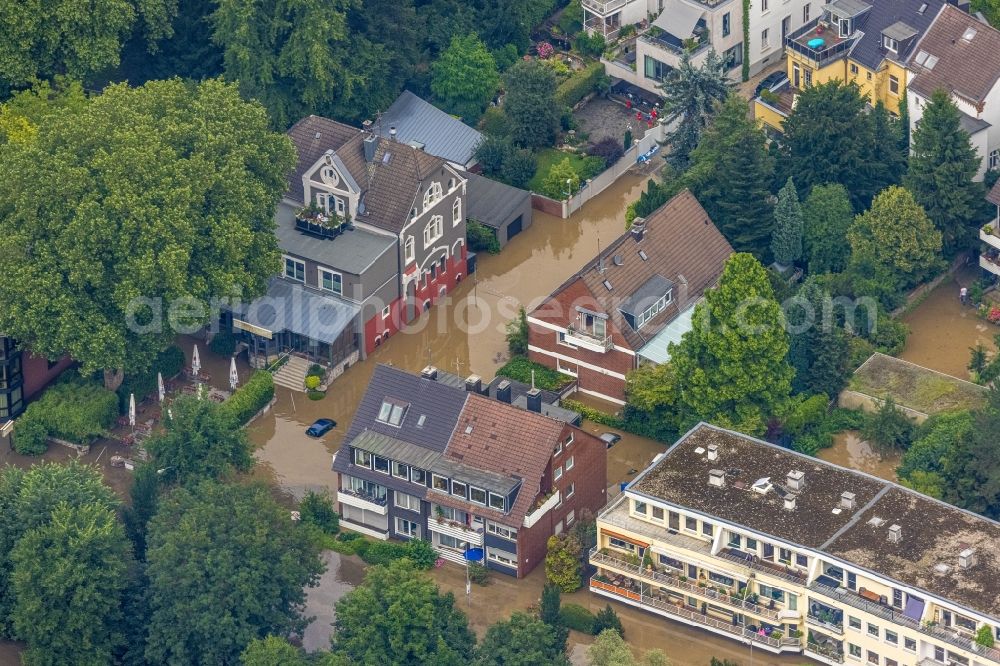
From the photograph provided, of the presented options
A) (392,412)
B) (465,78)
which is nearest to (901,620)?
(392,412)

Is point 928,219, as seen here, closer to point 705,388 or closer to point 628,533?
point 705,388

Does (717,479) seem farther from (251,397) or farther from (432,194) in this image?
(432,194)

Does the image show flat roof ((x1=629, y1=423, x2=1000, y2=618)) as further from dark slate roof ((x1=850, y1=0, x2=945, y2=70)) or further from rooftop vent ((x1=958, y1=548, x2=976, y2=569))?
dark slate roof ((x1=850, y1=0, x2=945, y2=70))

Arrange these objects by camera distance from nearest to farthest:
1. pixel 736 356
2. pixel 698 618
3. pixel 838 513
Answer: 1. pixel 838 513
2. pixel 698 618
3. pixel 736 356

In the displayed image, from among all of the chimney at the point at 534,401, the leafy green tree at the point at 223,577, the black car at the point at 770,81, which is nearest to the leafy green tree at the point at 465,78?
the black car at the point at 770,81

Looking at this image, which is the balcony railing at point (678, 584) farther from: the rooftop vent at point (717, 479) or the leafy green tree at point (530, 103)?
the leafy green tree at point (530, 103)
